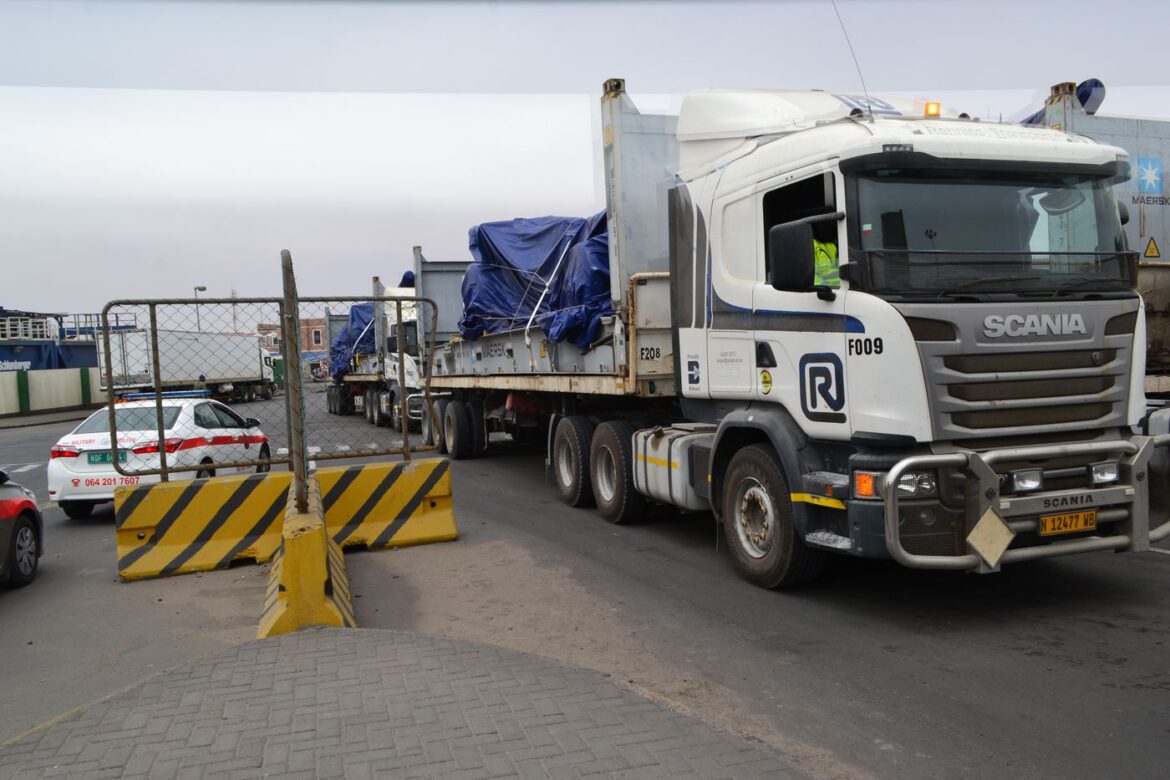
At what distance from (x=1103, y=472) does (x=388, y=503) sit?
6133 millimetres

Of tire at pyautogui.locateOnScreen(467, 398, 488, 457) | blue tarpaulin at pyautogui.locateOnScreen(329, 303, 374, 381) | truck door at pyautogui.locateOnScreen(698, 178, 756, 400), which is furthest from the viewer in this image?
blue tarpaulin at pyautogui.locateOnScreen(329, 303, 374, 381)

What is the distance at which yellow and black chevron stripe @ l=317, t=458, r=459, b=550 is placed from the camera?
8602mm

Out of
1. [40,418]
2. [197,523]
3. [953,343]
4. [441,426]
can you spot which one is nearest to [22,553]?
[197,523]

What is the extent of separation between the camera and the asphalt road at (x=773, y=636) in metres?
4.21

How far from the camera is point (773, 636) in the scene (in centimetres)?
577

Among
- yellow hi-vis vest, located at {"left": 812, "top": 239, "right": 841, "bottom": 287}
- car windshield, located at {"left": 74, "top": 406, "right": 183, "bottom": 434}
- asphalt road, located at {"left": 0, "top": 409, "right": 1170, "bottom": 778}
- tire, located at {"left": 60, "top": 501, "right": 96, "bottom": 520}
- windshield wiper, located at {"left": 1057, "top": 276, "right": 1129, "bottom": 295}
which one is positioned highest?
yellow hi-vis vest, located at {"left": 812, "top": 239, "right": 841, "bottom": 287}

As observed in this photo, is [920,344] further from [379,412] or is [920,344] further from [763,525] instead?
[379,412]

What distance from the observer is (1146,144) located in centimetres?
993

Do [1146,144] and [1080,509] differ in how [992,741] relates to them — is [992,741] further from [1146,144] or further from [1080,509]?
[1146,144]

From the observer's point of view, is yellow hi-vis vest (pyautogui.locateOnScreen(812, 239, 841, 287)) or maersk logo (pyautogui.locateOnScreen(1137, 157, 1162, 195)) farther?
maersk logo (pyautogui.locateOnScreen(1137, 157, 1162, 195))

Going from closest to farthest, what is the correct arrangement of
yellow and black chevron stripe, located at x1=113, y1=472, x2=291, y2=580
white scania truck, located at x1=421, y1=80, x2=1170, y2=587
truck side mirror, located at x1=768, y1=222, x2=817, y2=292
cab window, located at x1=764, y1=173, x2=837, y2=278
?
white scania truck, located at x1=421, y1=80, x2=1170, y2=587
truck side mirror, located at x1=768, y1=222, x2=817, y2=292
cab window, located at x1=764, y1=173, x2=837, y2=278
yellow and black chevron stripe, located at x1=113, y1=472, x2=291, y2=580

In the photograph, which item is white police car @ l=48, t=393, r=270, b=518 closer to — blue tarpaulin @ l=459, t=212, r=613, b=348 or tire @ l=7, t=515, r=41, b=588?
tire @ l=7, t=515, r=41, b=588

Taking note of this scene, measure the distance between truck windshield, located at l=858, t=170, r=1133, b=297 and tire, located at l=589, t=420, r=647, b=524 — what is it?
4093mm

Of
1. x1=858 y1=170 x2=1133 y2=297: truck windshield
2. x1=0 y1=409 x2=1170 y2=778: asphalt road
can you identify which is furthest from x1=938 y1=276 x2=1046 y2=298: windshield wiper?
x1=0 y1=409 x2=1170 y2=778: asphalt road
